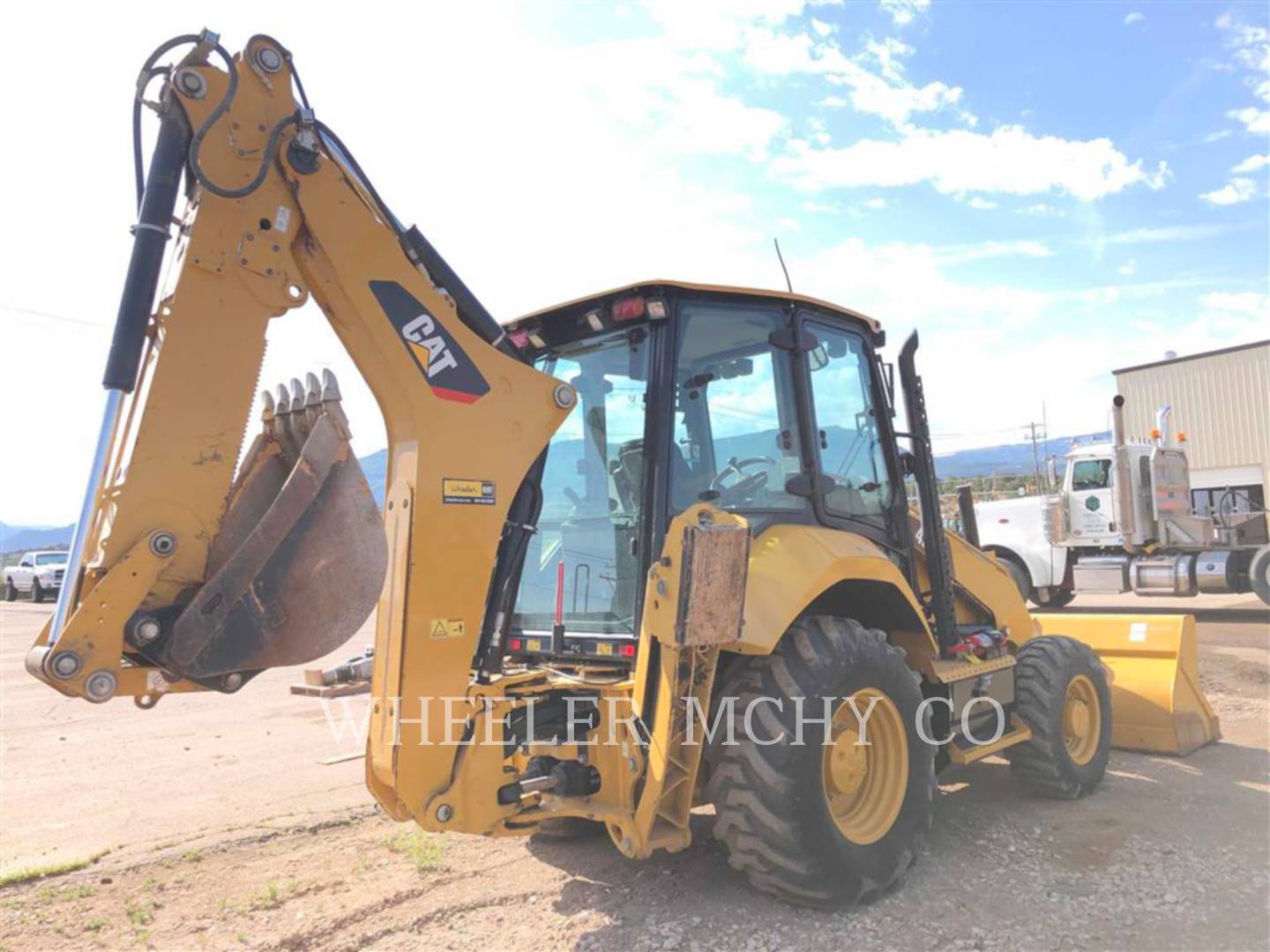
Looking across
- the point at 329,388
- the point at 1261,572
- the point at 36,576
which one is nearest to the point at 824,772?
the point at 329,388

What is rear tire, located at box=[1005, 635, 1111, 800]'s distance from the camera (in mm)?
5273

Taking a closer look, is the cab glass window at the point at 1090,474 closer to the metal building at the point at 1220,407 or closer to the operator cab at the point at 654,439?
the metal building at the point at 1220,407

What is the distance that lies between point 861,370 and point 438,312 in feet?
8.27

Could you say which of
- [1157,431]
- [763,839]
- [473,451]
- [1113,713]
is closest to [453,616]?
[473,451]

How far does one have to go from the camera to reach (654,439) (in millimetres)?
3896

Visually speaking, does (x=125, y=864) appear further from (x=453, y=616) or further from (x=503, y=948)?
(x=453, y=616)

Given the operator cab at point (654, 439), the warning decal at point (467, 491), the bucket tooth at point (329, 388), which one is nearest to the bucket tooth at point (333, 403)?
the bucket tooth at point (329, 388)

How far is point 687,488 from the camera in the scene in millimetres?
3992

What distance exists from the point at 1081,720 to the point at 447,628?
14.3 ft

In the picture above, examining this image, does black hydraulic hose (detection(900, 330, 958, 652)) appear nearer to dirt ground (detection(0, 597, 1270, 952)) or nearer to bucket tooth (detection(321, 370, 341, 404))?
dirt ground (detection(0, 597, 1270, 952))

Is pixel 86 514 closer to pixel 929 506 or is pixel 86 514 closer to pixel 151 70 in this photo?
pixel 151 70

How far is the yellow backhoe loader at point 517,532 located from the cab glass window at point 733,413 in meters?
0.02

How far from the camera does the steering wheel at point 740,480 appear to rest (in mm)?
4074

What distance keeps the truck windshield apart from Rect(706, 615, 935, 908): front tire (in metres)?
0.69
